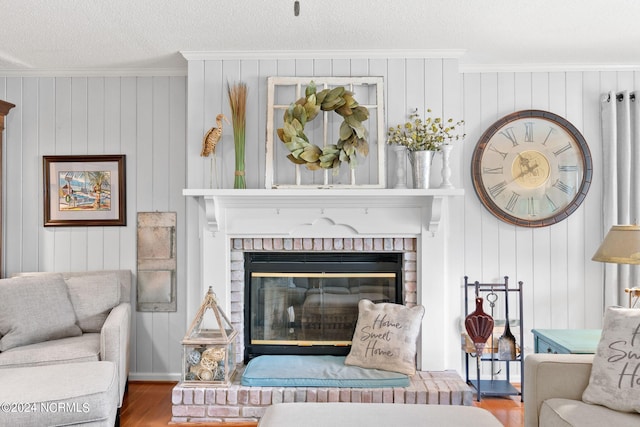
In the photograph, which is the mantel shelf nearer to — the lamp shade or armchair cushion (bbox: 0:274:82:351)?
the lamp shade

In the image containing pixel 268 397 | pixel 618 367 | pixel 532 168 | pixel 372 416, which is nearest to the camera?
pixel 372 416

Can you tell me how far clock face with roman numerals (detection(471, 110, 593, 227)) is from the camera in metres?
3.67

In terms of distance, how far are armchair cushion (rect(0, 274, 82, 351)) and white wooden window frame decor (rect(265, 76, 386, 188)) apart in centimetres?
161

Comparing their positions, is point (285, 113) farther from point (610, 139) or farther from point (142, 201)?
point (610, 139)

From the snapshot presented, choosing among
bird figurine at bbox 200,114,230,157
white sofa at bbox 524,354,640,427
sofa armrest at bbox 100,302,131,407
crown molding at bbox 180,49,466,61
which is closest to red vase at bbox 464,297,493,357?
white sofa at bbox 524,354,640,427

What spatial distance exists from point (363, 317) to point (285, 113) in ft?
4.64

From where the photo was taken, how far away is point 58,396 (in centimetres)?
241

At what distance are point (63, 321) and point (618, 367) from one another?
318 centimetres

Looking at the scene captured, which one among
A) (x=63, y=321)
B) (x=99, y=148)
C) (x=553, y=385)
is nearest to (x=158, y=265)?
(x=63, y=321)

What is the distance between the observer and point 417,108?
11.2 ft

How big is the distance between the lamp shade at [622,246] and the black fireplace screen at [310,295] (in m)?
1.25

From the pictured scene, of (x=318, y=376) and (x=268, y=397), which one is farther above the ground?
(x=318, y=376)

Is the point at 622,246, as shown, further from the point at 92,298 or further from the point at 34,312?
the point at 34,312

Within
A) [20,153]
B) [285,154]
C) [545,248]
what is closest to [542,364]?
[545,248]
